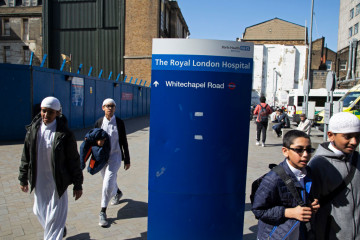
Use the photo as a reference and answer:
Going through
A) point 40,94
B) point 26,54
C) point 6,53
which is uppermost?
point 6,53

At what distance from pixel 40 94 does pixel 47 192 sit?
950 cm

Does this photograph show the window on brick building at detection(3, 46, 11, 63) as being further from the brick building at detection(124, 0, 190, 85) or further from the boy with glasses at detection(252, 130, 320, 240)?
the boy with glasses at detection(252, 130, 320, 240)

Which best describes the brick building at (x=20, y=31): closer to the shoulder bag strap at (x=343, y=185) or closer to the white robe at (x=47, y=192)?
the white robe at (x=47, y=192)

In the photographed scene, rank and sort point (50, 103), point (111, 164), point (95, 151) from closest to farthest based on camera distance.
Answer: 1. point (50, 103)
2. point (95, 151)
3. point (111, 164)

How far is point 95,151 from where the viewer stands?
172 inches

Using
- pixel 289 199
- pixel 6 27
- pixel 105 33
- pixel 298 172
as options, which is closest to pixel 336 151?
pixel 298 172

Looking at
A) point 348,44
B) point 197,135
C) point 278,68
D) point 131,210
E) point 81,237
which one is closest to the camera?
point 197,135

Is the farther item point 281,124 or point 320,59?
point 320,59

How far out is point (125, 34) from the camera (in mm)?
33000

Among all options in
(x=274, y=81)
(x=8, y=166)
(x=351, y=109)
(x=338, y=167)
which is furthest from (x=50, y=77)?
(x=274, y=81)

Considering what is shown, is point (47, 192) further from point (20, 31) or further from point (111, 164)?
point (20, 31)

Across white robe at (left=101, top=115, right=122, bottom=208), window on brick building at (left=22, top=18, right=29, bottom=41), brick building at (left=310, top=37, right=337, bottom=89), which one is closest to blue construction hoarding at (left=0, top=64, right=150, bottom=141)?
white robe at (left=101, top=115, right=122, bottom=208)

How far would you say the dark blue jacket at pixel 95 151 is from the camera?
171 inches

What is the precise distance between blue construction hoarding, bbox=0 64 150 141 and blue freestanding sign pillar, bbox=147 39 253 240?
32.2ft
